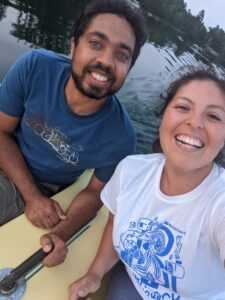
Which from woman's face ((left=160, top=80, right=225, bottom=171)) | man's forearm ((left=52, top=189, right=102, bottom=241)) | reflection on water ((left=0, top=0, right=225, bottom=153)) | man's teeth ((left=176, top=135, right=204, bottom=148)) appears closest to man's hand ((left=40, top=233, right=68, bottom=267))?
man's forearm ((left=52, top=189, right=102, bottom=241))

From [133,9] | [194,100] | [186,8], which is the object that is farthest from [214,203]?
[186,8]

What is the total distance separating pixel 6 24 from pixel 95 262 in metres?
11.2

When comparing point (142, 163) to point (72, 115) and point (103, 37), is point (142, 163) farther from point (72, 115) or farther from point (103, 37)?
point (103, 37)

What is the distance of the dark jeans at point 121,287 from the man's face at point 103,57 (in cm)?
92

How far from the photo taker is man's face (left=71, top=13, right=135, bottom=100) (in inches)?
76.4

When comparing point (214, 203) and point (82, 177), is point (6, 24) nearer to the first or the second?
point (82, 177)

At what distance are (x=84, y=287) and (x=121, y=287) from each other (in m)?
0.19

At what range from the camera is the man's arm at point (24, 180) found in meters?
1.93

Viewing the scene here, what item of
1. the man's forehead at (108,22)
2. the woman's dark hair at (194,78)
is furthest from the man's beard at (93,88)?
the woman's dark hair at (194,78)

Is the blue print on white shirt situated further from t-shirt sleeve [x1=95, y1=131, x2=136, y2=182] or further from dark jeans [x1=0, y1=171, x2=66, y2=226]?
dark jeans [x1=0, y1=171, x2=66, y2=226]

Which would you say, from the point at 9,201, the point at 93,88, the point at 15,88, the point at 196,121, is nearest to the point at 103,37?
the point at 93,88

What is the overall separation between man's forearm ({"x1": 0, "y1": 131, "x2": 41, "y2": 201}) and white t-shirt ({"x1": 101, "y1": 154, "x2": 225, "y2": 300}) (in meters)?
0.66

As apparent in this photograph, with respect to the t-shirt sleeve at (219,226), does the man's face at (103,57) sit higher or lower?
higher

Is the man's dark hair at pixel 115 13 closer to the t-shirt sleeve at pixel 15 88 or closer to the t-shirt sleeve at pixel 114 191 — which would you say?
the t-shirt sleeve at pixel 15 88
